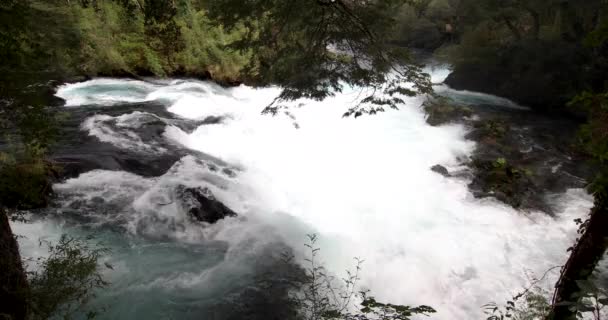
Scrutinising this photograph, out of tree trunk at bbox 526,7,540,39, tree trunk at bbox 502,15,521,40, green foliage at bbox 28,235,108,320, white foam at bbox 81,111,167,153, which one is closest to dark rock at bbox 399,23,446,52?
tree trunk at bbox 502,15,521,40

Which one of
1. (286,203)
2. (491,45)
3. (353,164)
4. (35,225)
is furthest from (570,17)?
(35,225)

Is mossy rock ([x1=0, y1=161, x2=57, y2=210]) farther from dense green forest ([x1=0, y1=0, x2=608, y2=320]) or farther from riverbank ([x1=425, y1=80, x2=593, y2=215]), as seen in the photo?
riverbank ([x1=425, y1=80, x2=593, y2=215])

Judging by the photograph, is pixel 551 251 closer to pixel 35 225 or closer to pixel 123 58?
pixel 35 225

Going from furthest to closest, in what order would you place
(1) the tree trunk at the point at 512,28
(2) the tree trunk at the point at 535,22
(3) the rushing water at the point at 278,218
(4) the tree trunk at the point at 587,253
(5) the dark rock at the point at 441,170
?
(1) the tree trunk at the point at 512,28, (2) the tree trunk at the point at 535,22, (5) the dark rock at the point at 441,170, (3) the rushing water at the point at 278,218, (4) the tree trunk at the point at 587,253

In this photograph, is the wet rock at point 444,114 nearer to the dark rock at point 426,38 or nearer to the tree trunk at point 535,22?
the tree trunk at point 535,22

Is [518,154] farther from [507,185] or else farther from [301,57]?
[301,57]

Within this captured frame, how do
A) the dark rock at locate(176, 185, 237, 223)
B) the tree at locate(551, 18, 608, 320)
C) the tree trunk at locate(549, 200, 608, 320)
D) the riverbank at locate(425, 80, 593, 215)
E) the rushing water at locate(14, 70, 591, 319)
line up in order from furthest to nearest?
the riverbank at locate(425, 80, 593, 215) → the dark rock at locate(176, 185, 237, 223) → the rushing water at locate(14, 70, 591, 319) → the tree trunk at locate(549, 200, 608, 320) → the tree at locate(551, 18, 608, 320)

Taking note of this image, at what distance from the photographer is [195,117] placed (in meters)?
11.1

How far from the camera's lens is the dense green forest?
3.34 meters

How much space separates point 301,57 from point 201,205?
3.18 metres

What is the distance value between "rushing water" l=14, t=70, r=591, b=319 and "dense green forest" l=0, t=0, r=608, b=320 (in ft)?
2.32

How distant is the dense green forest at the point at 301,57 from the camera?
10.9 feet

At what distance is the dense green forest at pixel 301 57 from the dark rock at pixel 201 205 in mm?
1697

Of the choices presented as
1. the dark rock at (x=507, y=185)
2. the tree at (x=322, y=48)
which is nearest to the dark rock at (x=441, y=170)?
the dark rock at (x=507, y=185)
